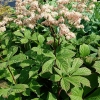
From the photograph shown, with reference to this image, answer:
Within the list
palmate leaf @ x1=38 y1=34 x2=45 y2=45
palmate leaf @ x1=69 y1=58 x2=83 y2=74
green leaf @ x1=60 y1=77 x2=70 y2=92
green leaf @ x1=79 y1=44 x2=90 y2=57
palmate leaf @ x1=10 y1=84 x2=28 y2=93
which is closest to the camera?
green leaf @ x1=60 y1=77 x2=70 y2=92

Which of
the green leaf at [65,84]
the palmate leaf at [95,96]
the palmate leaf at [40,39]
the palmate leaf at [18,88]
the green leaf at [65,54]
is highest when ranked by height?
the green leaf at [65,54]

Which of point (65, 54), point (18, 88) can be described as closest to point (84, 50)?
point (65, 54)

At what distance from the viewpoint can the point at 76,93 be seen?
2600 millimetres

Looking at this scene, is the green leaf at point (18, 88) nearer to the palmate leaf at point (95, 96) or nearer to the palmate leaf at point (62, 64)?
the palmate leaf at point (62, 64)

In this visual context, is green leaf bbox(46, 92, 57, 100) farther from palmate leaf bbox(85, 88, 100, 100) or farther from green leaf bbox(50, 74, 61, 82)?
palmate leaf bbox(85, 88, 100, 100)

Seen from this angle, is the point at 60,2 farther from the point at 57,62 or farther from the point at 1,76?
the point at 1,76

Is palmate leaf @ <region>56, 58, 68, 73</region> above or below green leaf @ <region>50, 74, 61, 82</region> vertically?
above

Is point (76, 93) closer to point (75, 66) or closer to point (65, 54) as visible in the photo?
point (75, 66)

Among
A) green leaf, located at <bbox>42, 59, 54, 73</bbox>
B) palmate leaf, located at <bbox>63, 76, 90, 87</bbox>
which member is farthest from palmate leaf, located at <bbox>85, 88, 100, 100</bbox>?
green leaf, located at <bbox>42, 59, 54, 73</bbox>

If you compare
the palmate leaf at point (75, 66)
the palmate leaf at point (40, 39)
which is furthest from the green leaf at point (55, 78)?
the palmate leaf at point (40, 39)

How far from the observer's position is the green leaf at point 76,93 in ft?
8.42

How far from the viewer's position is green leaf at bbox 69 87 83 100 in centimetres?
257

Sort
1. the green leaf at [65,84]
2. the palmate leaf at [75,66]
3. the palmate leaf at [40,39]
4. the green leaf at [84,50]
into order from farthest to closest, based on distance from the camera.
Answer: the palmate leaf at [40,39] → the green leaf at [84,50] → the palmate leaf at [75,66] → the green leaf at [65,84]

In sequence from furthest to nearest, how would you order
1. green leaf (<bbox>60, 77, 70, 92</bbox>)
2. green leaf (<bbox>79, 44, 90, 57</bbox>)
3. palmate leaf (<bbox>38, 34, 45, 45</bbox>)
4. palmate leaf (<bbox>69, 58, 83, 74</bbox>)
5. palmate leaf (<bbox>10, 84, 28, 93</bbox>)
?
palmate leaf (<bbox>38, 34, 45, 45</bbox>) → green leaf (<bbox>79, 44, 90, 57</bbox>) → palmate leaf (<bbox>69, 58, 83, 74</bbox>) → palmate leaf (<bbox>10, 84, 28, 93</bbox>) → green leaf (<bbox>60, 77, 70, 92</bbox>)
